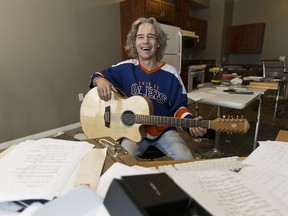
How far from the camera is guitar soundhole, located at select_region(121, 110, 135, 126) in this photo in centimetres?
117

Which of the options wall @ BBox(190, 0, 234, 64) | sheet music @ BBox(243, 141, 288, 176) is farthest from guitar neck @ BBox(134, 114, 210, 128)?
wall @ BBox(190, 0, 234, 64)

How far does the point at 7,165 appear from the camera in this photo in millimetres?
510

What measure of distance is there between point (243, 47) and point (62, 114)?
514cm

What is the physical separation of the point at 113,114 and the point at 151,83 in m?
0.33

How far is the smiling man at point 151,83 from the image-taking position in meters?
1.19

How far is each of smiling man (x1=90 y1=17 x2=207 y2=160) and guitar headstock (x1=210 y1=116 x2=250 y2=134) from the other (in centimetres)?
16

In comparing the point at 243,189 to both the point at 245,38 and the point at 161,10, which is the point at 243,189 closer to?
the point at 161,10

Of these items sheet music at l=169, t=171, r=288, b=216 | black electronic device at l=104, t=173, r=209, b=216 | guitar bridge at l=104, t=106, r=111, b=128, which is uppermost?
black electronic device at l=104, t=173, r=209, b=216

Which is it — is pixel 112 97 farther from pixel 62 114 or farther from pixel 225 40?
pixel 225 40

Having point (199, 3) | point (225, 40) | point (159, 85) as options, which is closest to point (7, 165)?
point (159, 85)

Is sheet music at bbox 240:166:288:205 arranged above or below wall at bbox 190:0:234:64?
below

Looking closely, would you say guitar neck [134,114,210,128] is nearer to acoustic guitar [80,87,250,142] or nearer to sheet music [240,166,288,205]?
acoustic guitar [80,87,250,142]

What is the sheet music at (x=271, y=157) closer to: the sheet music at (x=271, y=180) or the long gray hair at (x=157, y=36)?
the sheet music at (x=271, y=180)

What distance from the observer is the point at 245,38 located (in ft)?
17.6
